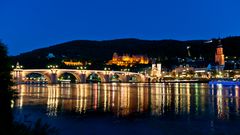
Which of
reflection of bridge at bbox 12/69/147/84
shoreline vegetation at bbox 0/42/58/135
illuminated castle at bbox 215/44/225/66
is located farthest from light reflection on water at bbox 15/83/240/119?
illuminated castle at bbox 215/44/225/66

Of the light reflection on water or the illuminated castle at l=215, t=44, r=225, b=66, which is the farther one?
the illuminated castle at l=215, t=44, r=225, b=66

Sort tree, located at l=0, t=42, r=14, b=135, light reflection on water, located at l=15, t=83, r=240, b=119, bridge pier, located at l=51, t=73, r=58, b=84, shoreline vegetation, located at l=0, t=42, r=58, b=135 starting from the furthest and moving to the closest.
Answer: bridge pier, located at l=51, t=73, r=58, b=84
light reflection on water, located at l=15, t=83, r=240, b=119
tree, located at l=0, t=42, r=14, b=135
shoreline vegetation, located at l=0, t=42, r=58, b=135

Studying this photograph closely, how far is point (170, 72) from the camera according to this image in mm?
171875

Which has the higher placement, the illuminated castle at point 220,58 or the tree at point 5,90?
the illuminated castle at point 220,58

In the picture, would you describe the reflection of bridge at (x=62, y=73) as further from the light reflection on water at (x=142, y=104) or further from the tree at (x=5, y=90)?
the tree at (x=5, y=90)

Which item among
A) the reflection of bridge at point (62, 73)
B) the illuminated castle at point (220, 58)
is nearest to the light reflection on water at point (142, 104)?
the reflection of bridge at point (62, 73)

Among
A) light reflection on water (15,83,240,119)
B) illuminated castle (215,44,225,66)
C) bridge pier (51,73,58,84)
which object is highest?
illuminated castle (215,44,225,66)

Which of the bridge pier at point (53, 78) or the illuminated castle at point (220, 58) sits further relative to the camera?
the illuminated castle at point (220, 58)

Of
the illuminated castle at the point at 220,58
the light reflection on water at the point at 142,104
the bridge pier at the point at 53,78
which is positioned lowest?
the light reflection on water at the point at 142,104

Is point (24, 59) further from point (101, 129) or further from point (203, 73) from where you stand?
point (101, 129)

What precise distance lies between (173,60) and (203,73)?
4280 centimetres

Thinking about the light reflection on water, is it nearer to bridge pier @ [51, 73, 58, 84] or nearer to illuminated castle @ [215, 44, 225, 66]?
bridge pier @ [51, 73, 58, 84]

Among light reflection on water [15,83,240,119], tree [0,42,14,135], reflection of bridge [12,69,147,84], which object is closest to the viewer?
tree [0,42,14,135]

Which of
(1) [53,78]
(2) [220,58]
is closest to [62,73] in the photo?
(1) [53,78]
